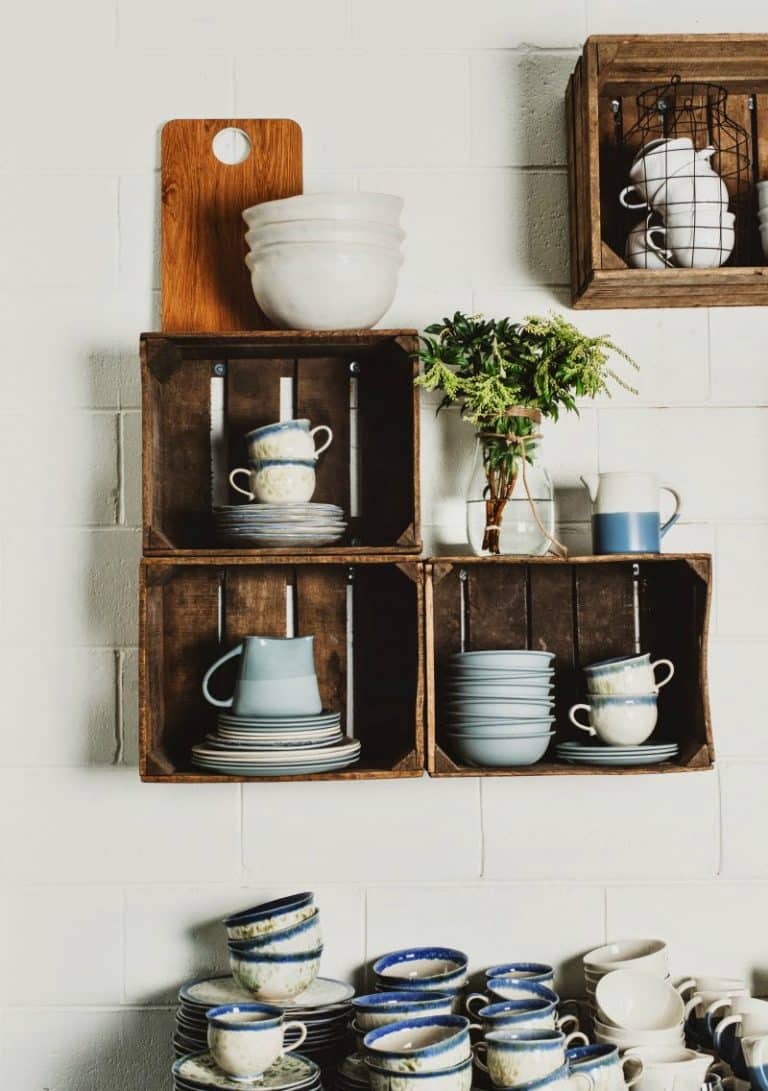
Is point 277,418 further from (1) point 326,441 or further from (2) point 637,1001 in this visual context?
(2) point 637,1001

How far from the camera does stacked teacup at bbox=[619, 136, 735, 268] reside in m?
1.82

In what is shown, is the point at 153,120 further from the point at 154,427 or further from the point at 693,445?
the point at 693,445

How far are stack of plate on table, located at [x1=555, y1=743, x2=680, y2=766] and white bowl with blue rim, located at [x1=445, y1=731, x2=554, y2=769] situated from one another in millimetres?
52

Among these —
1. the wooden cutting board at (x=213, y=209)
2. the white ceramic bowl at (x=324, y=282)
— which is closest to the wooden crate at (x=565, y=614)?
the white ceramic bowl at (x=324, y=282)

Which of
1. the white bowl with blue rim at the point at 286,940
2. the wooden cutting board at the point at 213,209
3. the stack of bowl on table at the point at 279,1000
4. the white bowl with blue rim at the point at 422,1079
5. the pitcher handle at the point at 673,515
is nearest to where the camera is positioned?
the white bowl with blue rim at the point at 422,1079

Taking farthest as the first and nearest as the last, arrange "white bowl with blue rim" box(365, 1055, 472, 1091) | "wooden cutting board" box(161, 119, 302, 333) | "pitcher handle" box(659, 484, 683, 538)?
"wooden cutting board" box(161, 119, 302, 333) → "pitcher handle" box(659, 484, 683, 538) → "white bowl with blue rim" box(365, 1055, 472, 1091)

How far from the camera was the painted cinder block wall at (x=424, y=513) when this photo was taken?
1938 millimetres

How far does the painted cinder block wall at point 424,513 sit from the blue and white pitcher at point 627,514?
15cm

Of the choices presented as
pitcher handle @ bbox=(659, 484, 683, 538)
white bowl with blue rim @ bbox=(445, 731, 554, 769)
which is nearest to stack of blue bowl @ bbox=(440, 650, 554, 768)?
white bowl with blue rim @ bbox=(445, 731, 554, 769)

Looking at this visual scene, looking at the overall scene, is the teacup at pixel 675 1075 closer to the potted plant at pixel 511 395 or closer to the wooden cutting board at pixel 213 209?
the potted plant at pixel 511 395

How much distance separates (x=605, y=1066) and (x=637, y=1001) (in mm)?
228

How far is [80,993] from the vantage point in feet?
6.35

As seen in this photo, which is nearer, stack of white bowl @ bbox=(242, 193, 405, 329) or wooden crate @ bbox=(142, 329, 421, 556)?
stack of white bowl @ bbox=(242, 193, 405, 329)

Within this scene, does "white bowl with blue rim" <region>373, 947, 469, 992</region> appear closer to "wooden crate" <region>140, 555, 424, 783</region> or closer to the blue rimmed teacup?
the blue rimmed teacup
